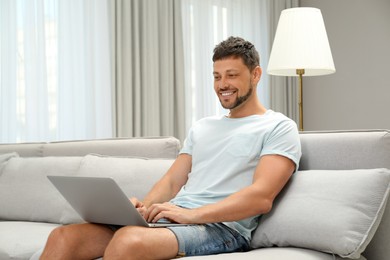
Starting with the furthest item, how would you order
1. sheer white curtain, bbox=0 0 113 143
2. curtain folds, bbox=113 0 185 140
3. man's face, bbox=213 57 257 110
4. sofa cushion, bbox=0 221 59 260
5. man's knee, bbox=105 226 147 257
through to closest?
1. curtain folds, bbox=113 0 185 140
2. sheer white curtain, bbox=0 0 113 143
3. sofa cushion, bbox=0 221 59 260
4. man's face, bbox=213 57 257 110
5. man's knee, bbox=105 226 147 257

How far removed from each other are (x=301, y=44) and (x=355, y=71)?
2303mm

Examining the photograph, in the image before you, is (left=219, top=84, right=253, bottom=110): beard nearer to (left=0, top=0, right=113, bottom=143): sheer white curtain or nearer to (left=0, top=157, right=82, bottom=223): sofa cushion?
(left=0, top=157, right=82, bottom=223): sofa cushion

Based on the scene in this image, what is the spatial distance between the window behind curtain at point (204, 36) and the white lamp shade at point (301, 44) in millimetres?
1764

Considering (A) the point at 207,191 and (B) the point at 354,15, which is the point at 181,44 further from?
(A) the point at 207,191

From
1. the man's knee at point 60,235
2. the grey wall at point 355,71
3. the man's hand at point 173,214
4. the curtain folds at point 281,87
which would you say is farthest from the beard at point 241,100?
the curtain folds at point 281,87

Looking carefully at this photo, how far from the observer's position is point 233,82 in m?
2.31

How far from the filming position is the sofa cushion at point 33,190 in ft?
9.77

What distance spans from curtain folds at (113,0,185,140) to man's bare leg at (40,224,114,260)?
2663mm

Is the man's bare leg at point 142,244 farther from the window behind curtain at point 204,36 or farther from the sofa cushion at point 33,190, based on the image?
the window behind curtain at point 204,36

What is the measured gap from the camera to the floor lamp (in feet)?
11.2

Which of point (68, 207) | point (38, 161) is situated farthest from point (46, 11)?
point (68, 207)

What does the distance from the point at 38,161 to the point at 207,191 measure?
1244 millimetres

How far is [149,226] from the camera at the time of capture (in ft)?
6.47

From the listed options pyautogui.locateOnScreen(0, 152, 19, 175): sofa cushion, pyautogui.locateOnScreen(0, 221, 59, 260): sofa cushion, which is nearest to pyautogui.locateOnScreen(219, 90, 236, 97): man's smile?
pyautogui.locateOnScreen(0, 221, 59, 260): sofa cushion
